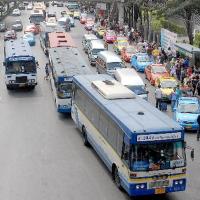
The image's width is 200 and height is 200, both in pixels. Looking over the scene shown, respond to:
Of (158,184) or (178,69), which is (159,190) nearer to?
(158,184)

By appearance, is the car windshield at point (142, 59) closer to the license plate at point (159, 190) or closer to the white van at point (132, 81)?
the white van at point (132, 81)

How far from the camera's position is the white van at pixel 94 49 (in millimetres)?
45916

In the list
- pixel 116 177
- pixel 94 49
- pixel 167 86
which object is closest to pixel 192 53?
pixel 167 86

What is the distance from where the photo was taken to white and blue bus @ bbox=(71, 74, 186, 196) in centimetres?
1617

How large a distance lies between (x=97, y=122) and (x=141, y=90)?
9751mm

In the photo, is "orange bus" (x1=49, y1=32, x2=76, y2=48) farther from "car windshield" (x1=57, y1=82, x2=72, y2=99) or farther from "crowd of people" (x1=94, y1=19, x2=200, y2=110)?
"car windshield" (x1=57, y1=82, x2=72, y2=99)

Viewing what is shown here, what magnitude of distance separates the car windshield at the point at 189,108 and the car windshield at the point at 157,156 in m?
10.3

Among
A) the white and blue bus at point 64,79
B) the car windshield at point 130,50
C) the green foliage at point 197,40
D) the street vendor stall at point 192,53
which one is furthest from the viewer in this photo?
the car windshield at point 130,50

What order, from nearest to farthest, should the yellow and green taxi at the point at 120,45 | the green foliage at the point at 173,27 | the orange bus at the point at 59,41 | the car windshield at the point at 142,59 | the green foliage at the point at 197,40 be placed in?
1. the orange bus at the point at 59,41
2. the car windshield at the point at 142,59
3. the green foliage at the point at 197,40
4. the green foliage at the point at 173,27
5. the yellow and green taxi at the point at 120,45

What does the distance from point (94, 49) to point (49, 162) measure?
27.0 metres

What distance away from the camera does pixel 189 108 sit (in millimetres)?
26922

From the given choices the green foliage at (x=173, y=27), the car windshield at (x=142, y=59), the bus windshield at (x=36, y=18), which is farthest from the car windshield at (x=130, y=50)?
the bus windshield at (x=36, y=18)

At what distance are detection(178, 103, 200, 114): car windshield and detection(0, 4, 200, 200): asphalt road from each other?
1.70 metres

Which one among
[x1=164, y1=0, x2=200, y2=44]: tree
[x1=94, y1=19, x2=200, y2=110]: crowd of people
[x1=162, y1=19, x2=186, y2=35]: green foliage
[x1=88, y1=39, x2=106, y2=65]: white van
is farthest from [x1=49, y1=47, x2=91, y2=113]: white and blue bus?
[x1=162, y1=19, x2=186, y2=35]: green foliage
